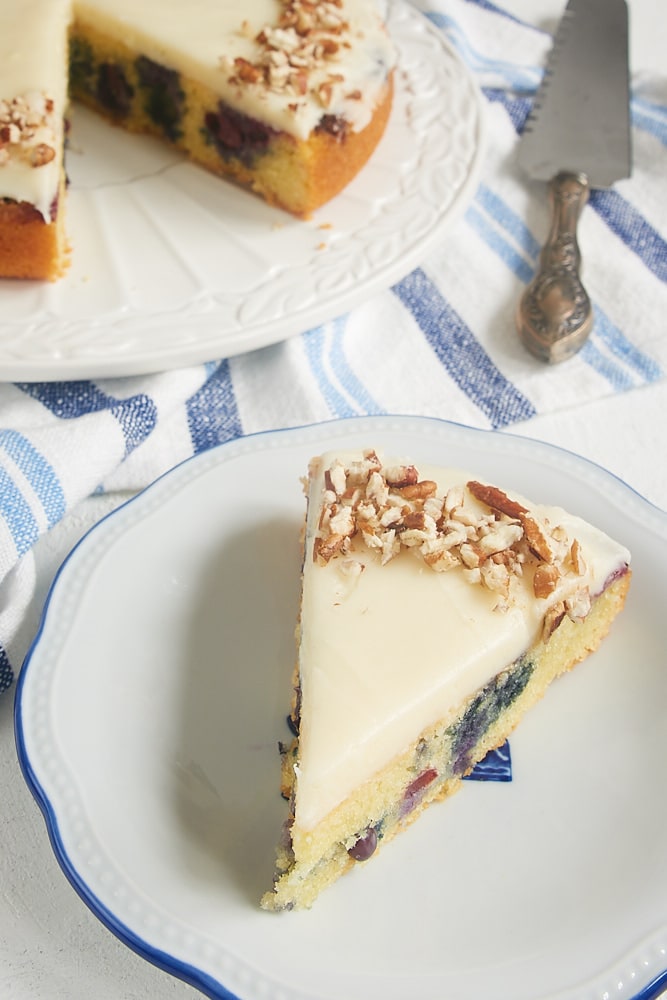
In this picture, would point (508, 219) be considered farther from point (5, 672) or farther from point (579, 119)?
point (5, 672)

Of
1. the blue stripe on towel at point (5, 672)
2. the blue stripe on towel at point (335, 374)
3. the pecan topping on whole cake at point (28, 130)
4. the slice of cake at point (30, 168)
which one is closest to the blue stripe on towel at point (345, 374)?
the blue stripe on towel at point (335, 374)

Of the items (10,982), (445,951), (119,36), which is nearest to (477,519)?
(445,951)

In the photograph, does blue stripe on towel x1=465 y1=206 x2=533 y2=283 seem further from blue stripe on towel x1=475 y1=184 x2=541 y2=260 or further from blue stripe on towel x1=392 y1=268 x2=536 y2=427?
blue stripe on towel x1=392 y1=268 x2=536 y2=427

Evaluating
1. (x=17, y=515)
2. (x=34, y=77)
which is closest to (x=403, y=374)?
(x=17, y=515)

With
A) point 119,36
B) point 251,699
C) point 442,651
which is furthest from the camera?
point 119,36

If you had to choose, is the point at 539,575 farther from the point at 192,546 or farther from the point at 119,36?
the point at 119,36

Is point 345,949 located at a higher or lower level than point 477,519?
lower

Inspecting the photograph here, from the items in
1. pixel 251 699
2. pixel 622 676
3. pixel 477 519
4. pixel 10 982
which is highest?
pixel 477 519
